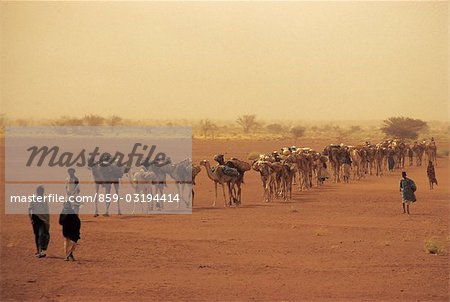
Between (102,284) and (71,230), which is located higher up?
(71,230)

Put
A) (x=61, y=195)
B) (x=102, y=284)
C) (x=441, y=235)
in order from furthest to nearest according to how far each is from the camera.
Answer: (x=61, y=195)
(x=441, y=235)
(x=102, y=284)

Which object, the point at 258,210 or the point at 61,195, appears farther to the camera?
the point at 61,195

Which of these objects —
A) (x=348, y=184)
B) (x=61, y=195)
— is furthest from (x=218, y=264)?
(x=348, y=184)

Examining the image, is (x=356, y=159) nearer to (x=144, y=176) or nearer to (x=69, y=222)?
(x=144, y=176)

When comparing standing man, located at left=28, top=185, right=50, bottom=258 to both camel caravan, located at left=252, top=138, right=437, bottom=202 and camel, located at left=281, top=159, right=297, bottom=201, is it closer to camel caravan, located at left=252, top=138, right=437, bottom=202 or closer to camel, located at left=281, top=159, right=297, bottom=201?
camel caravan, located at left=252, top=138, right=437, bottom=202

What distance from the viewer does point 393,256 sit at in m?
13.8

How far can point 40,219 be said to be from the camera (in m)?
13.1

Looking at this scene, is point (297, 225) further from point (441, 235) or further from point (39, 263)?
point (39, 263)

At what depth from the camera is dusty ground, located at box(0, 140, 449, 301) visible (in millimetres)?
10969

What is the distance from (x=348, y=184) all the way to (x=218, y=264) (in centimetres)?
1806

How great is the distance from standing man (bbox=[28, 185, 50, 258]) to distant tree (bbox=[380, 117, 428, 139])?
2522 inches

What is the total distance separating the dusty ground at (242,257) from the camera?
1097 centimetres

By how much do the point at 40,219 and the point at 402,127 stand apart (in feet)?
217

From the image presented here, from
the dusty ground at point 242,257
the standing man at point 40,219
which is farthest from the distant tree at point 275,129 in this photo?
the standing man at point 40,219
